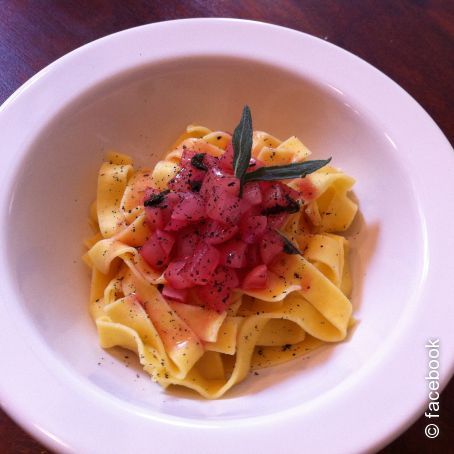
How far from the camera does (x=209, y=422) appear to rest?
1824 mm

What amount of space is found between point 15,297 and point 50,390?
0.43 m

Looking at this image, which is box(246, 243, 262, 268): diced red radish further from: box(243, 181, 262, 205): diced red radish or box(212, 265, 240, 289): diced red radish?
box(243, 181, 262, 205): diced red radish

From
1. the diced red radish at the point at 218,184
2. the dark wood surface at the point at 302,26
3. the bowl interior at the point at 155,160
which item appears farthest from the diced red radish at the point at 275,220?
the dark wood surface at the point at 302,26

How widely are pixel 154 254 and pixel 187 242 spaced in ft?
0.56

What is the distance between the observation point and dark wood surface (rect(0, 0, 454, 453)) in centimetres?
315

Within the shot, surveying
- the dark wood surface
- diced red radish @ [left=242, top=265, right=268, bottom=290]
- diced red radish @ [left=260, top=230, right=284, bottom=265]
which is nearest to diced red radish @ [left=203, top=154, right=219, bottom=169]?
diced red radish @ [left=260, top=230, right=284, bottom=265]

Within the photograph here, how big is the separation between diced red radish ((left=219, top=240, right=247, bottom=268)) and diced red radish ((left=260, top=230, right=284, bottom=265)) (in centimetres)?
9

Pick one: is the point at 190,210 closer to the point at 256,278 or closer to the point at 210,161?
the point at 210,161

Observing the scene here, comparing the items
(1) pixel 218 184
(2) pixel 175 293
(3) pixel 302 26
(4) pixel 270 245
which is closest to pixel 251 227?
(4) pixel 270 245

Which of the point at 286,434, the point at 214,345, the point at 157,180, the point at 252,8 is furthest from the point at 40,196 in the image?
the point at 252,8

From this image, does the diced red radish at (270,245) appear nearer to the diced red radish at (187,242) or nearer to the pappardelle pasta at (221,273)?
the pappardelle pasta at (221,273)

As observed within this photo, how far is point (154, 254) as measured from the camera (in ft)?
8.00

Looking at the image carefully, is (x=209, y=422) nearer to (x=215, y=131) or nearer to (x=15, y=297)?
(x=15, y=297)

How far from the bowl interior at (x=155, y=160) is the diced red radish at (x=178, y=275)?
0.37 meters
